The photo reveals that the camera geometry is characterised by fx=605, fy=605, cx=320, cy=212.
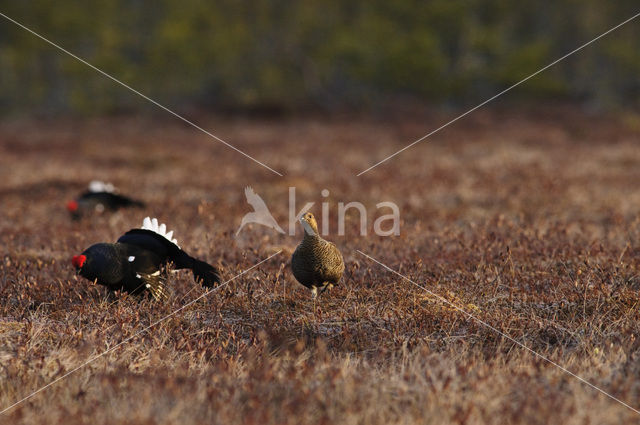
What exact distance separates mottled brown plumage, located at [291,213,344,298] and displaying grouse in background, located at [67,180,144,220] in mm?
5614

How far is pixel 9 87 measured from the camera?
48250 millimetres

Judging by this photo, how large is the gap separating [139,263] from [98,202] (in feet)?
16.4

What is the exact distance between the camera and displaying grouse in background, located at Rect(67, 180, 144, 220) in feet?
31.6

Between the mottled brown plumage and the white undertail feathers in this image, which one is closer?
the mottled brown plumage

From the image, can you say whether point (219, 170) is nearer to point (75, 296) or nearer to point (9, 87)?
point (75, 296)

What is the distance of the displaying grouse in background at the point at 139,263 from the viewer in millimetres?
5109

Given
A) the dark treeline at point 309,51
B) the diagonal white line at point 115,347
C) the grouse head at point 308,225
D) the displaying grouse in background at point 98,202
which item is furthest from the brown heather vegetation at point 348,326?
the dark treeline at point 309,51

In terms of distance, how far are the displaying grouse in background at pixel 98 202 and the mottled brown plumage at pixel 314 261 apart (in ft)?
18.4

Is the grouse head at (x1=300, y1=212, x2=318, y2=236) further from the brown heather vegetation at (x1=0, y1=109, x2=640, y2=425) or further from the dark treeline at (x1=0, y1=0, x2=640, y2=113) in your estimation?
the dark treeline at (x1=0, y1=0, x2=640, y2=113)

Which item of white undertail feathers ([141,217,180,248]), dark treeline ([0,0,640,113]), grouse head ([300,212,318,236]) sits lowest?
dark treeline ([0,0,640,113])

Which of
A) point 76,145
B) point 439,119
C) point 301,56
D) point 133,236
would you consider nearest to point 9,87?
point 301,56

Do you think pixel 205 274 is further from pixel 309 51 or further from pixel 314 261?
pixel 309 51

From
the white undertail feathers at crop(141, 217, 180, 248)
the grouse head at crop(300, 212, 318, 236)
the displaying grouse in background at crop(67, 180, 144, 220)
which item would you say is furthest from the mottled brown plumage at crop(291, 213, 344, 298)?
the displaying grouse in background at crop(67, 180, 144, 220)

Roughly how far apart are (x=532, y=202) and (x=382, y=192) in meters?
2.98
